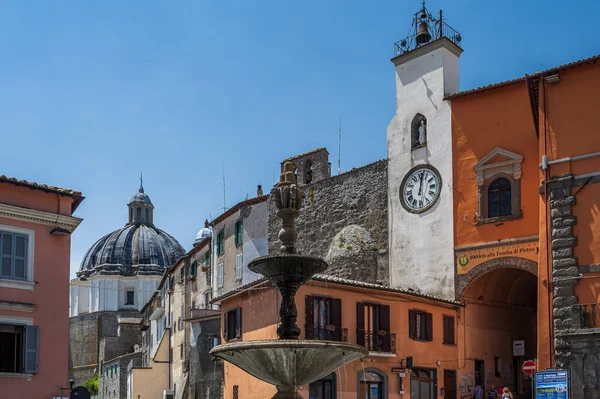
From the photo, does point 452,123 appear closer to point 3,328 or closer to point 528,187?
point 528,187

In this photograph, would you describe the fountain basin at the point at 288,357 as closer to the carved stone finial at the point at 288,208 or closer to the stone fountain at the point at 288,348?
the stone fountain at the point at 288,348

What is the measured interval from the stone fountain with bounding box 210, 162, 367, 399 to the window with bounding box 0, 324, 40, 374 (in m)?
10.8

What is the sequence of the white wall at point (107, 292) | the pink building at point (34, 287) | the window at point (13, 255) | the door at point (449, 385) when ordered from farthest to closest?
1. the white wall at point (107, 292)
2. the door at point (449, 385)
3. the window at point (13, 255)
4. the pink building at point (34, 287)

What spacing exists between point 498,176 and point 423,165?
150 inches

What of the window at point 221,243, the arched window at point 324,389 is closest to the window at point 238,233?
the window at point 221,243

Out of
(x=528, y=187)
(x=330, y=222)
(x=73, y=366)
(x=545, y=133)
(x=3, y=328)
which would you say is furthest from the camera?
(x=73, y=366)

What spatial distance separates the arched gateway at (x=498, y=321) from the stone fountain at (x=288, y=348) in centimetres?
1791

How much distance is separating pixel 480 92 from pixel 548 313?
9610 millimetres

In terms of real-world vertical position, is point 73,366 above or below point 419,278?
below

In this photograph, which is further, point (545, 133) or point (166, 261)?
point (166, 261)

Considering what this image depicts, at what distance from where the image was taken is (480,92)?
35125 mm

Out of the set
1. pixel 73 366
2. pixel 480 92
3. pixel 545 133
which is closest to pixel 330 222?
pixel 480 92

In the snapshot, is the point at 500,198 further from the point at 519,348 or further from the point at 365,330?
the point at 365,330

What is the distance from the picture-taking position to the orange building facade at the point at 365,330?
3069 cm
